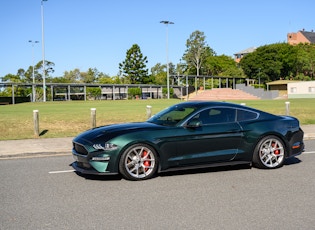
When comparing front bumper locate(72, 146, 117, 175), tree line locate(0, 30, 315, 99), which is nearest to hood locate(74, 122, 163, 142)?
front bumper locate(72, 146, 117, 175)

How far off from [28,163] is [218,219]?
5599 millimetres

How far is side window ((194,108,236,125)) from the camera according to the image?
7.47 meters

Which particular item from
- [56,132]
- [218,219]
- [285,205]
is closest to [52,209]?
[218,219]

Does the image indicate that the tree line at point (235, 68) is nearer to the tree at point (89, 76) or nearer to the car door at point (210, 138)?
the tree at point (89, 76)

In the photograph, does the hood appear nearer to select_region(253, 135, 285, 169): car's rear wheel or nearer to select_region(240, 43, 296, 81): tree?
select_region(253, 135, 285, 169): car's rear wheel

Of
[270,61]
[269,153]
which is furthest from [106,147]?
[270,61]

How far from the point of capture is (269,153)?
7828mm

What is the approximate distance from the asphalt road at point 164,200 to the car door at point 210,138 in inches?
14.4

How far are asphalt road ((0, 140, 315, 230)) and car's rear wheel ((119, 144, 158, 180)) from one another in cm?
19

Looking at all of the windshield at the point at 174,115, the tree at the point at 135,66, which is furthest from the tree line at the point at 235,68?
the windshield at the point at 174,115

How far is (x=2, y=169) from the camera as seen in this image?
825 cm

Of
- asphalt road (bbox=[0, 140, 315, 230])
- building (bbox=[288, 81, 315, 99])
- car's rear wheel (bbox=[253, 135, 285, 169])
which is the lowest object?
asphalt road (bbox=[0, 140, 315, 230])

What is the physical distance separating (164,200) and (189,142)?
1.71 meters

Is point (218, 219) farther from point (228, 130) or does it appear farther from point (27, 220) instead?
point (228, 130)
